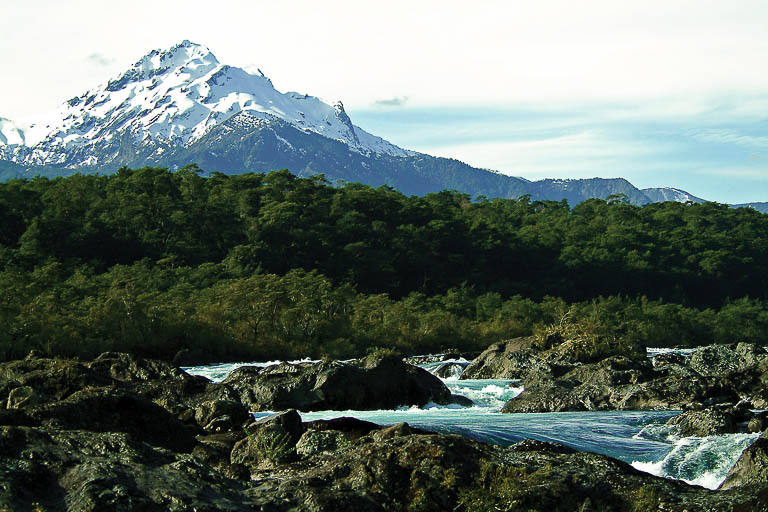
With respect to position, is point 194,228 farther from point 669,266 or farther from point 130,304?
point 669,266

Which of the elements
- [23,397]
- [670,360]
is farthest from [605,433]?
[670,360]

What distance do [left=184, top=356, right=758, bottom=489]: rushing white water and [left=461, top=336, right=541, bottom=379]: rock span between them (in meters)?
7.40

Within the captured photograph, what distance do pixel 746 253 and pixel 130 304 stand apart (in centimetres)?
8395

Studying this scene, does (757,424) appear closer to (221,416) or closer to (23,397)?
(221,416)

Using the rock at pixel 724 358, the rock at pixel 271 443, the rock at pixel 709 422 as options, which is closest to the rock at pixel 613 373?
the rock at pixel 724 358

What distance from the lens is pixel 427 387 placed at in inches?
1007

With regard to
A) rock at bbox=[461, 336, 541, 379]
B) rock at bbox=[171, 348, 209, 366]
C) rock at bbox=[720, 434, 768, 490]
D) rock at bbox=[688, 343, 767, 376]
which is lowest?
rock at bbox=[171, 348, 209, 366]

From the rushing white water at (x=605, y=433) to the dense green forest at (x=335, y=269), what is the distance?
15.4 metres

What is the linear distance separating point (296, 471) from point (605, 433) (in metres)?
12.2

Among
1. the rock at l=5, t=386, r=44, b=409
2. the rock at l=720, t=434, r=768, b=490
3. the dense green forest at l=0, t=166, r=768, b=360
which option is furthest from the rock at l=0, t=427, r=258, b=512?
the dense green forest at l=0, t=166, r=768, b=360

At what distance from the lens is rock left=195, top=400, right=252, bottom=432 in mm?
15738

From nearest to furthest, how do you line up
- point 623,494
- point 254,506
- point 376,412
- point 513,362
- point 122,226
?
point 254,506 < point 623,494 < point 376,412 < point 513,362 < point 122,226

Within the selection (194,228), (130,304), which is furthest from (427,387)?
(194,228)

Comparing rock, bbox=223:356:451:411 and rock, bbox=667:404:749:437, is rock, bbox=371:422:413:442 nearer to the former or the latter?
rock, bbox=667:404:749:437
